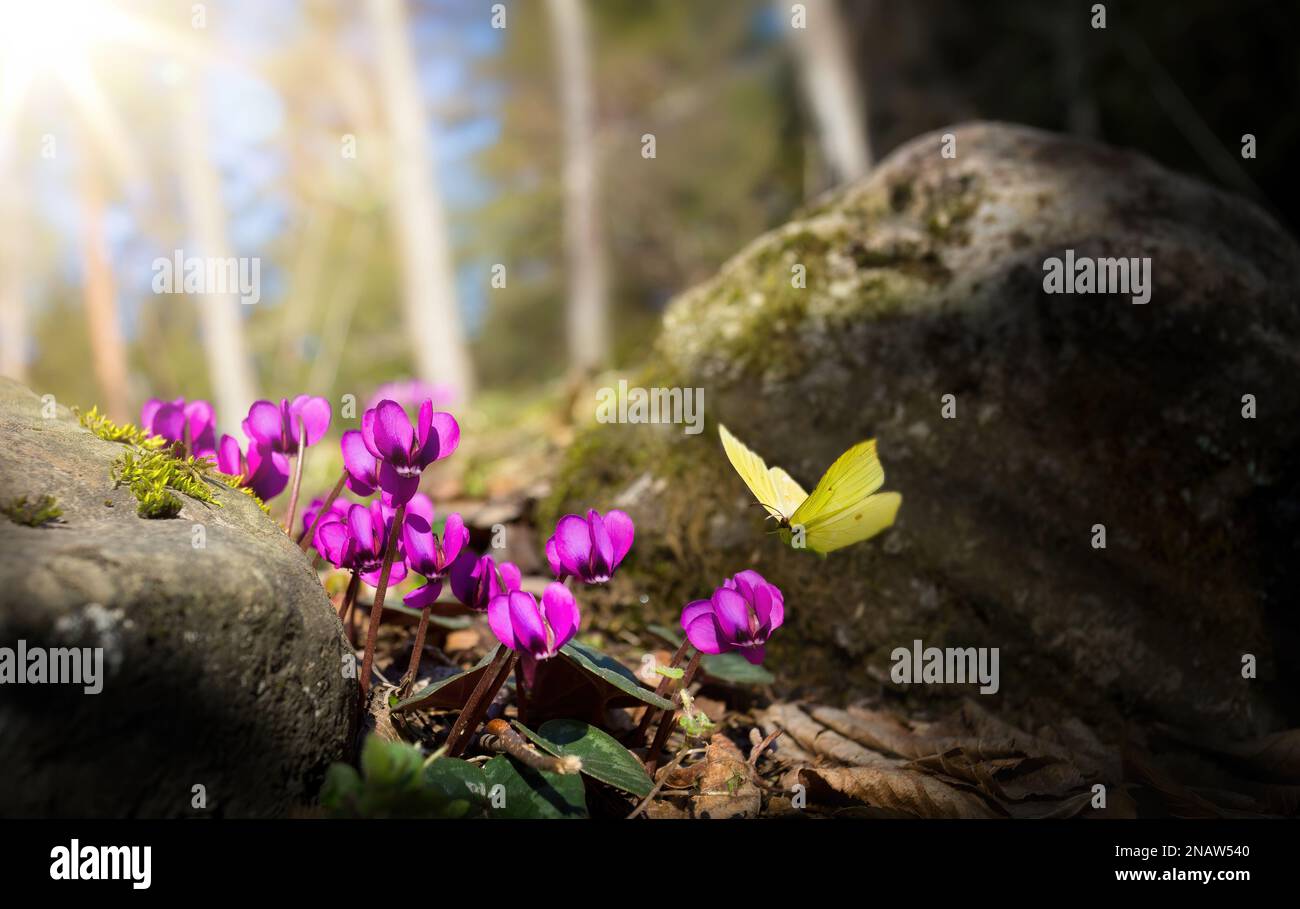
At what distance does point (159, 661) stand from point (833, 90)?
9.42 meters

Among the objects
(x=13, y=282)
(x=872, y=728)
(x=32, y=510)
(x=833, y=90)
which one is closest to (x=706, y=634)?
(x=872, y=728)

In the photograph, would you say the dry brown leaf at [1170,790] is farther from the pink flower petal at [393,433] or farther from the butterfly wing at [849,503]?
the pink flower petal at [393,433]

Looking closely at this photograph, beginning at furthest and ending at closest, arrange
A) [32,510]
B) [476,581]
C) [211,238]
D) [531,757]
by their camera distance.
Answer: [211,238]
[476,581]
[531,757]
[32,510]

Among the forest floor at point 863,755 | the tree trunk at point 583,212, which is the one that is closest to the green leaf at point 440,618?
the forest floor at point 863,755

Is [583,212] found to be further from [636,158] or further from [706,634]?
[706,634]

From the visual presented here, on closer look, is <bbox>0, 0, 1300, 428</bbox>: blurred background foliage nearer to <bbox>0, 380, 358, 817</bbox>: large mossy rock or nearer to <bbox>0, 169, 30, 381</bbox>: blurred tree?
<bbox>0, 169, 30, 381</bbox>: blurred tree

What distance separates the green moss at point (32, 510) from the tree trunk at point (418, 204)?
1123 cm

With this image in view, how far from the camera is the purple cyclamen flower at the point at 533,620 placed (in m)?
1.57

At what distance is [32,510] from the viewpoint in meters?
1.45

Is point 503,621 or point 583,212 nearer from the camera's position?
point 503,621

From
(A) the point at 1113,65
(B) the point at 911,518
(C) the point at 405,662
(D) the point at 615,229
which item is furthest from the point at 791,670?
(D) the point at 615,229

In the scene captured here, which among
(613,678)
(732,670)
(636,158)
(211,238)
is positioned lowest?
(732,670)

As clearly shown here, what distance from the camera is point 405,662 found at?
7.70 feet

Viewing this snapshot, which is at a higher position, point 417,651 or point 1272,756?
point 417,651
